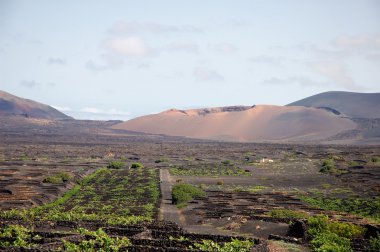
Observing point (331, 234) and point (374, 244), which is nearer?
point (374, 244)

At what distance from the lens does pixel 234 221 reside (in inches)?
1314

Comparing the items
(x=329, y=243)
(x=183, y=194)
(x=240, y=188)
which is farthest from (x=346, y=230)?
(x=240, y=188)

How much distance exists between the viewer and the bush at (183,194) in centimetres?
4369

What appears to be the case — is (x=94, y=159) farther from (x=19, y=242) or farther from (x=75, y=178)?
(x=19, y=242)

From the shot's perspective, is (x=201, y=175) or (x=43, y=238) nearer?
(x=43, y=238)

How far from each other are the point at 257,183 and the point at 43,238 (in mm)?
43889

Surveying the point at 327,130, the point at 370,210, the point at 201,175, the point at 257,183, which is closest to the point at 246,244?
the point at 370,210

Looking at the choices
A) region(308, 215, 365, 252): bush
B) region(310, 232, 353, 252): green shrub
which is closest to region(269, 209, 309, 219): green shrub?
region(308, 215, 365, 252): bush

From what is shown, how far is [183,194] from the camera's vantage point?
4478 centimetres

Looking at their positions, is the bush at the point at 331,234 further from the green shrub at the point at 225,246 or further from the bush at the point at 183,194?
the bush at the point at 183,194

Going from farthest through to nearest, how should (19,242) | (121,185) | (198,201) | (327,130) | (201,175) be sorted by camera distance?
(327,130) < (201,175) < (121,185) < (198,201) < (19,242)

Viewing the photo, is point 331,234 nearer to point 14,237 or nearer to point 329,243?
point 329,243

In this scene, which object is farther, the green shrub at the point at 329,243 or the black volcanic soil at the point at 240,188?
the black volcanic soil at the point at 240,188

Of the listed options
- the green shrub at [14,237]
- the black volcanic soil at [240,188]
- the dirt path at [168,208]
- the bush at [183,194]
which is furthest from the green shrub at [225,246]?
the bush at [183,194]
